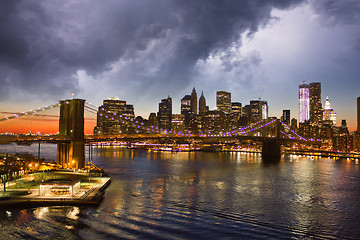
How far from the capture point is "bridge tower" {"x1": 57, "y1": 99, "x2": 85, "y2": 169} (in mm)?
38188

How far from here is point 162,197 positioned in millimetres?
26688

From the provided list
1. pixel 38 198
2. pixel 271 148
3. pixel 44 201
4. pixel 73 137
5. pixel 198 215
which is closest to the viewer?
pixel 198 215

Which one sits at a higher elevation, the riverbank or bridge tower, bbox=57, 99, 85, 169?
bridge tower, bbox=57, 99, 85, 169

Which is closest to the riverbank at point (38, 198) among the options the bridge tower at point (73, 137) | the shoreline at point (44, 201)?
the shoreline at point (44, 201)

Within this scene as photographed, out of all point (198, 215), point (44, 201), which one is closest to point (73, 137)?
point (44, 201)

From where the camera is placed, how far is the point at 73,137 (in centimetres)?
3809

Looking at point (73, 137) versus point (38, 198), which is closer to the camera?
point (38, 198)

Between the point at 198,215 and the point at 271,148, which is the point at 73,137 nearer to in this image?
the point at 198,215

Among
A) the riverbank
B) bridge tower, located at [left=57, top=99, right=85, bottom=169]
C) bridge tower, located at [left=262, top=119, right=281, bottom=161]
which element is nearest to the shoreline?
the riverbank

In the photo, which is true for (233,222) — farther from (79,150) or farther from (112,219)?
(79,150)

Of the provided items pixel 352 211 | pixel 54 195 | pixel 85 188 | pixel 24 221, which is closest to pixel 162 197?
pixel 85 188

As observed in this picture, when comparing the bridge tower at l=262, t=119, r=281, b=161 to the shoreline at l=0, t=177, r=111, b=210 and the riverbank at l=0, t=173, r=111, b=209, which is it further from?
the shoreline at l=0, t=177, r=111, b=210

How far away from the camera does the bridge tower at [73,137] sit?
38188 millimetres

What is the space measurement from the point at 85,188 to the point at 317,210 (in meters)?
20.0
